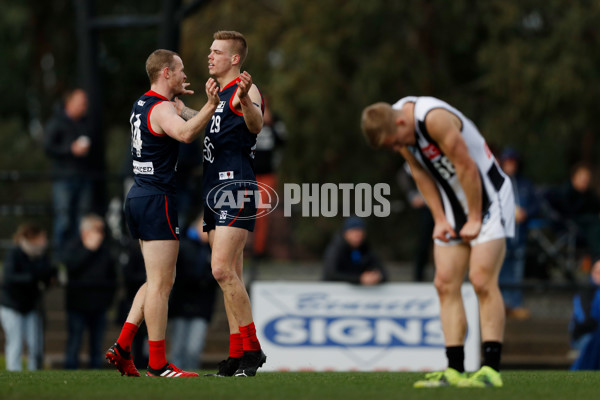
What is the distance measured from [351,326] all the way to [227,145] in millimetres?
6238

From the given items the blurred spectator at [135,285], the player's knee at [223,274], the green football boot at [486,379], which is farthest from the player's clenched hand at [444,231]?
the blurred spectator at [135,285]

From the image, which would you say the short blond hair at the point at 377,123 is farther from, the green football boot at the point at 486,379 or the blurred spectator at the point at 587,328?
the blurred spectator at the point at 587,328

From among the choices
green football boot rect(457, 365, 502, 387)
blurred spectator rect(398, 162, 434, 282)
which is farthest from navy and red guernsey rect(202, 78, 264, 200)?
blurred spectator rect(398, 162, 434, 282)

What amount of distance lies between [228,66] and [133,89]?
22.4 m

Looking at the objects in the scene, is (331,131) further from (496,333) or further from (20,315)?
(496,333)

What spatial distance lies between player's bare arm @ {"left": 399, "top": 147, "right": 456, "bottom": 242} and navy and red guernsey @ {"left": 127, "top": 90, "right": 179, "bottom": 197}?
5.89 ft

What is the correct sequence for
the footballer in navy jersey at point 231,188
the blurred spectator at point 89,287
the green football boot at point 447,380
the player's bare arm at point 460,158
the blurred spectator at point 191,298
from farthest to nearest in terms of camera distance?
the blurred spectator at point 89,287
the blurred spectator at point 191,298
the footballer in navy jersey at point 231,188
the green football boot at point 447,380
the player's bare arm at point 460,158

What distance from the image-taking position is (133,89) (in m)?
30.2

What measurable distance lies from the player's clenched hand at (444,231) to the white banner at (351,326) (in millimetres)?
6348

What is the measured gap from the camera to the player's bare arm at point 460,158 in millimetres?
7168

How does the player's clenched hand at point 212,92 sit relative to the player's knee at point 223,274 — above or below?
above

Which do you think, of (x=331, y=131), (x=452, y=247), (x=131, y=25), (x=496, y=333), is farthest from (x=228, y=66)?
(x=331, y=131)

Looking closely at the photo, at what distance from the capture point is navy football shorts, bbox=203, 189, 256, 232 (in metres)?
8.05

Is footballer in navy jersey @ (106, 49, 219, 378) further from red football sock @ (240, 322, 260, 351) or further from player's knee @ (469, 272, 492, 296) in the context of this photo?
player's knee @ (469, 272, 492, 296)
